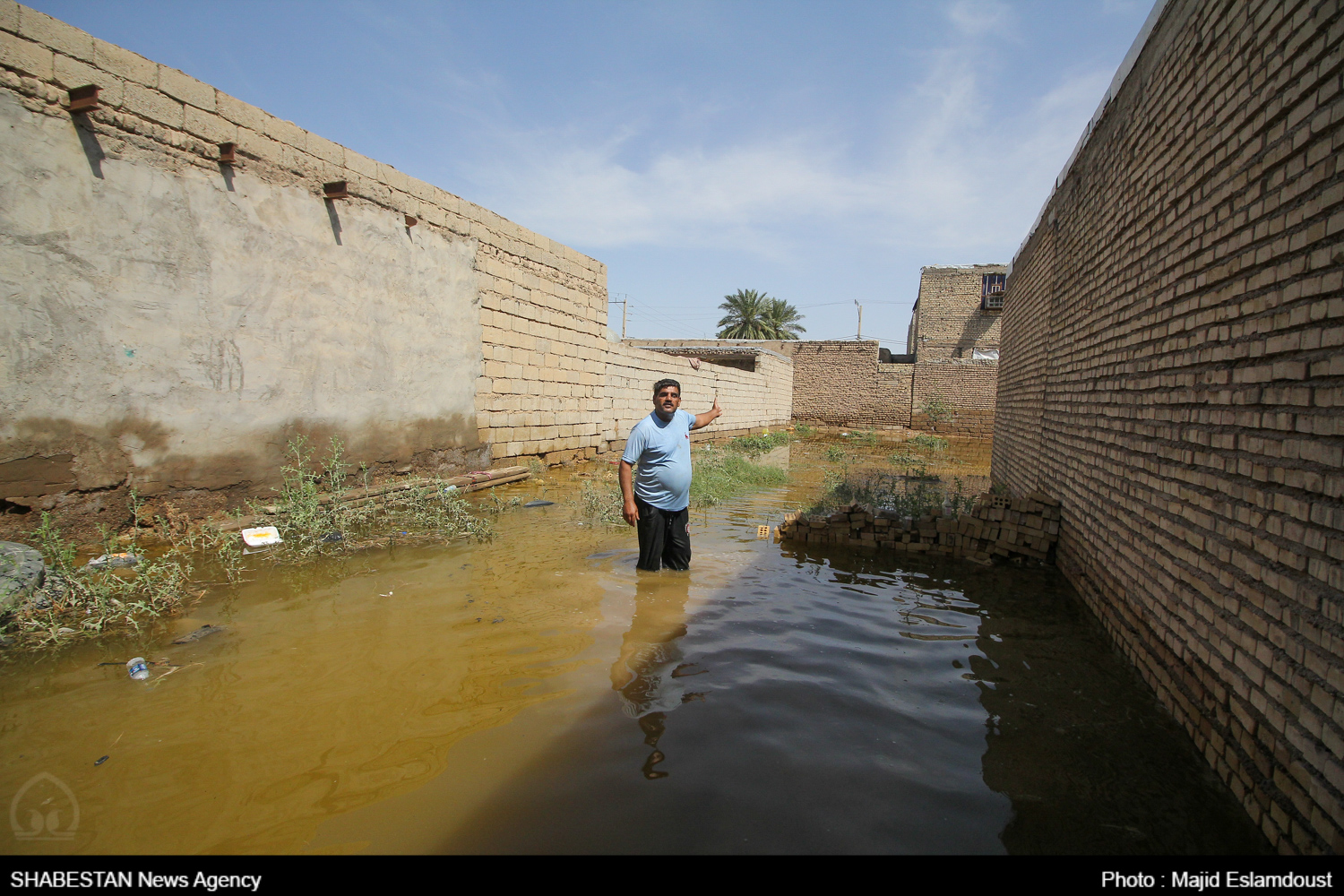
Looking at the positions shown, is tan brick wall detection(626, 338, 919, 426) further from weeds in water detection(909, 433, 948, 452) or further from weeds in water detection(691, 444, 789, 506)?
weeds in water detection(691, 444, 789, 506)

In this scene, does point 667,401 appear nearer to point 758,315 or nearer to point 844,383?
point 844,383

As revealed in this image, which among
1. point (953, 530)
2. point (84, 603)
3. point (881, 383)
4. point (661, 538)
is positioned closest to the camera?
point (84, 603)

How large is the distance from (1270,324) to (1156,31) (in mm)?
2824

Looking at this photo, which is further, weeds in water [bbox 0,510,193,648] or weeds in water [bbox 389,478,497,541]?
weeds in water [bbox 389,478,497,541]

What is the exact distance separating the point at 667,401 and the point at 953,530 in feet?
10.7

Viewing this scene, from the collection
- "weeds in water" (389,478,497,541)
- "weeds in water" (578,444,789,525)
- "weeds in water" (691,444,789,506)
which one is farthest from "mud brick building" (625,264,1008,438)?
"weeds in water" (389,478,497,541)

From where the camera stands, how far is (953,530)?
6.42 metres

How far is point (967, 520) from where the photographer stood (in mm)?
6340

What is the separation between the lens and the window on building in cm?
3269

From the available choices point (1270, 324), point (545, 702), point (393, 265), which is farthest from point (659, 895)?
point (393, 265)

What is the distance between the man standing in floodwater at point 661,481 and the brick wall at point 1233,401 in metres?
2.83

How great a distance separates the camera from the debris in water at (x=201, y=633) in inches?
144

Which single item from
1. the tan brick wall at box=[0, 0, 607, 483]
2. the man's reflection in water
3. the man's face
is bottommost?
the man's reflection in water

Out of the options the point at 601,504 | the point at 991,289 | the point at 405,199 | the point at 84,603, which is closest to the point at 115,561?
the point at 84,603
